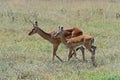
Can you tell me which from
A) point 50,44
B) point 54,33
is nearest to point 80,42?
A: point 54,33

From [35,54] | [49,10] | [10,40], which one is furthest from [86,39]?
[49,10]

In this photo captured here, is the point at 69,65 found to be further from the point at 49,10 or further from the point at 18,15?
the point at 49,10

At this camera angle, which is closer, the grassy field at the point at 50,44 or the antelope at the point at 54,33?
the grassy field at the point at 50,44

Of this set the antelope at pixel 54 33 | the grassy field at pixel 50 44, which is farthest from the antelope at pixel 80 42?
the antelope at pixel 54 33

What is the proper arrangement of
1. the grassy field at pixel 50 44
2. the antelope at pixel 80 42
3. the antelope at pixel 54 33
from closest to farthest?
the grassy field at pixel 50 44 < the antelope at pixel 80 42 < the antelope at pixel 54 33

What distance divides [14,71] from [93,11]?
14751mm

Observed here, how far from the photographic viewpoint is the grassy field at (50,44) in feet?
31.8

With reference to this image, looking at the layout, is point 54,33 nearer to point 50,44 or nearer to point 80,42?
point 80,42

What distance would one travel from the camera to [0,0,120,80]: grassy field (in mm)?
9688

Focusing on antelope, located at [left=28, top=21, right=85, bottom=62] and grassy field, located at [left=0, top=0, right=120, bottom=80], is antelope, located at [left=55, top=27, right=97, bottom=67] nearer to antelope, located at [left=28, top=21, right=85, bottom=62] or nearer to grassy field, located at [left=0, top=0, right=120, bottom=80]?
grassy field, located at [left=0, top=0, right=120, bottom=80]

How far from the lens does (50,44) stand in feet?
47.5

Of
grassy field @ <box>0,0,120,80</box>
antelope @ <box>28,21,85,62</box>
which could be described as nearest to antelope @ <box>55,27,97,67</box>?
grassy field @ <box>0,0,120,80</box>

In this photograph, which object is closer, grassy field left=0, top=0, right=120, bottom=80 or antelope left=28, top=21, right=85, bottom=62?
grassy field left=0, top=0, right=120, bottom=80

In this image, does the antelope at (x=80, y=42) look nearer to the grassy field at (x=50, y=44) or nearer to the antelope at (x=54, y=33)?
the grassy field at (x=50, y=44)
